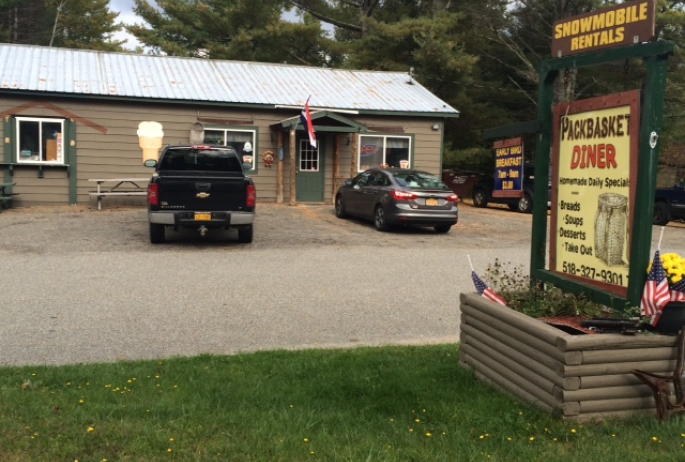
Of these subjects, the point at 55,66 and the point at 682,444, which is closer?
the point at 682,444

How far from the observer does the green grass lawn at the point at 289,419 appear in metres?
3.59

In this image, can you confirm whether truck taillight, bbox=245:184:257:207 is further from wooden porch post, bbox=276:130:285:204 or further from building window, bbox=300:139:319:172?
building window, bbox=300:139:319:172

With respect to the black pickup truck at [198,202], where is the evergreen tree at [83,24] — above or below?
above

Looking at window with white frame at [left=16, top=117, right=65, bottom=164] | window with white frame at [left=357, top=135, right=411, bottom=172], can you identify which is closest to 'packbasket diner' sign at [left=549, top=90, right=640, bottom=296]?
window with white frame at [left=357, top=135, right=411, bottom=172]

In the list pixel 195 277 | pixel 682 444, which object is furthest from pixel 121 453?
pixel 195 277

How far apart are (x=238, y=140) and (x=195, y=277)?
12.2 meters

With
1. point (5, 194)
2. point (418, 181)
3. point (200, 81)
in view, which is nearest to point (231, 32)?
point (200, 81)

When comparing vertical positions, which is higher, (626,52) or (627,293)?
(626,52)

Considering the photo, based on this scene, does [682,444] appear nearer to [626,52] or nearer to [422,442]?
[422,442]

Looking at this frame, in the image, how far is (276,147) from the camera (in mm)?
21750

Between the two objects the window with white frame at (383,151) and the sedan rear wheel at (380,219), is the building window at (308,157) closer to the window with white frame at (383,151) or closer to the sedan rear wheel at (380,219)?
the window with white frame at (383,151)

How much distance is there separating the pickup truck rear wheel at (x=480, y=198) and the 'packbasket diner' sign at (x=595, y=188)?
68.5ft

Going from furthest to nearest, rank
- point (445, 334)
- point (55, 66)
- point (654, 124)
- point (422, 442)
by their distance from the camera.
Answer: point (55, 66) < point (445, 334) < point (654, 124) < point (422, 442)

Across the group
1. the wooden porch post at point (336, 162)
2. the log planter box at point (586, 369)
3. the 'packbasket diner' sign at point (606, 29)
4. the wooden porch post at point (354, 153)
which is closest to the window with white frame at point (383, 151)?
the wooden porch post at point (354, 153)
